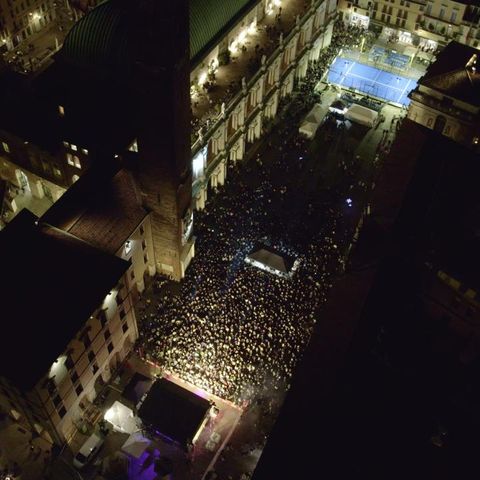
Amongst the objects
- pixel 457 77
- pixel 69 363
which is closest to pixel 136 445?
pixel 69 363

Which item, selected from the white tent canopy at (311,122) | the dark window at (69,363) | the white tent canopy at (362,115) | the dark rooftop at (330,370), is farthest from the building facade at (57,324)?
the white tent canopy at (362,115)

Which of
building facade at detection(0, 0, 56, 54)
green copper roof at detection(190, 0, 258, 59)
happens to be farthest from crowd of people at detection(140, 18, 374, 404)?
building facade at detection(0, 0, 56, 54)

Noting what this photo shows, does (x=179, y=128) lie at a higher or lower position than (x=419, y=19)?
lower

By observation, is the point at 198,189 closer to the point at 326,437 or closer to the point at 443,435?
the point at 326,437

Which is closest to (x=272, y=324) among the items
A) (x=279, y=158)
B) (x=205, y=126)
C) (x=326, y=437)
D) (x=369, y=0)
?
(x=326, y=437)

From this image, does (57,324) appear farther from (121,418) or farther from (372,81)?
(372,81)

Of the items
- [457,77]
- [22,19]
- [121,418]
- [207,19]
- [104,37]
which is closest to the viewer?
[121,418]

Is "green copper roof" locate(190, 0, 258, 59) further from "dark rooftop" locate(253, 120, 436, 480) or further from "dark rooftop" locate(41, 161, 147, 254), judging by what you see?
"dark rooftop" locate(253, 120, 436, 480)
